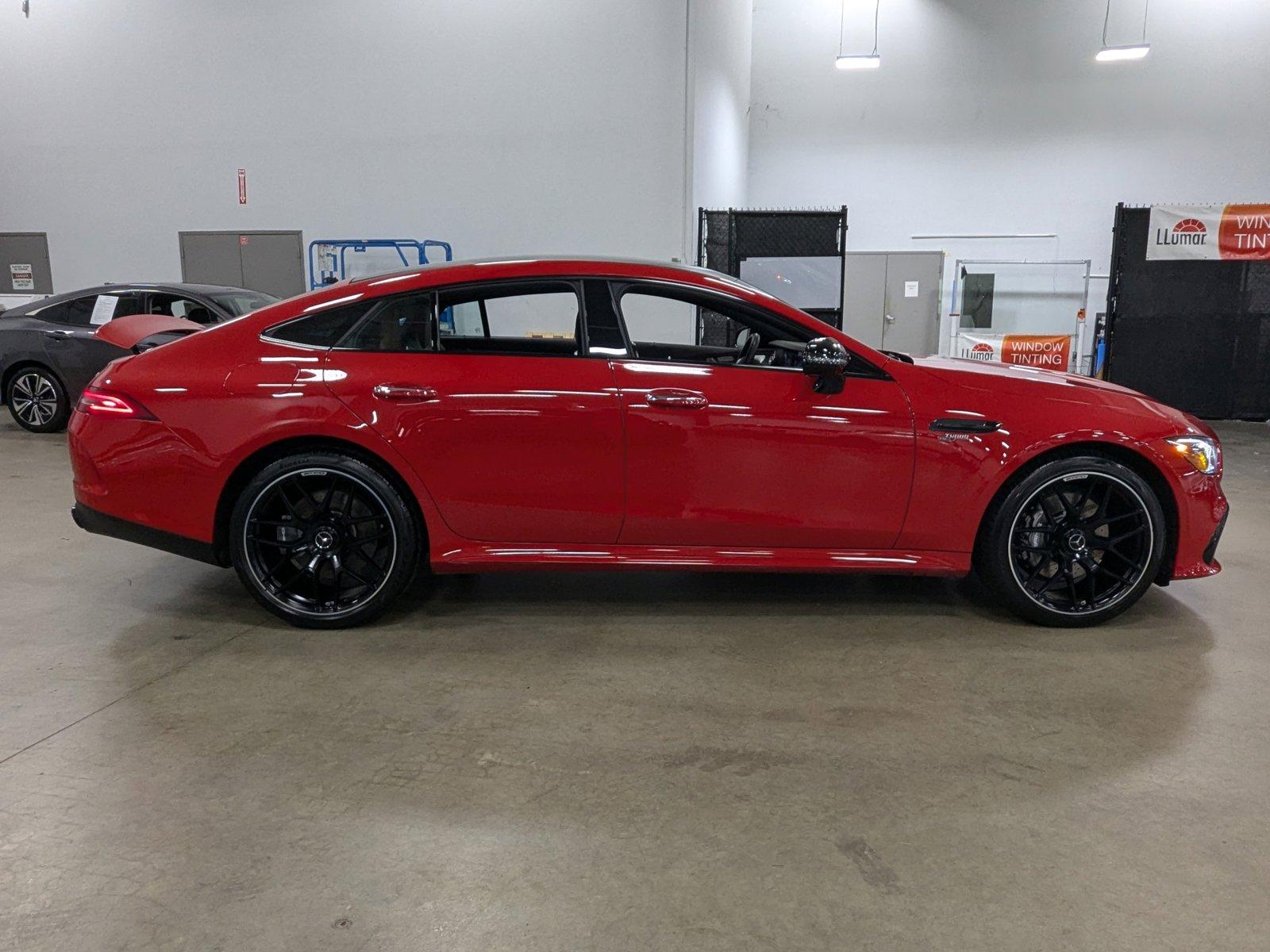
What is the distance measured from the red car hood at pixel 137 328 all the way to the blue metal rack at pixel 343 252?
4.17 meters

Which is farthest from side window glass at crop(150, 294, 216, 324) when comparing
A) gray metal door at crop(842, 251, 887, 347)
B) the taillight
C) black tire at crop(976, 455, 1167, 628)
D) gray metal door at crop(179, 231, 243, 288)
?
gray metal door at crop(842, 251, 887, 347)

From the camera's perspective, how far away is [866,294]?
1277 centimetres

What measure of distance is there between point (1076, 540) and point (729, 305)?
5.18ft

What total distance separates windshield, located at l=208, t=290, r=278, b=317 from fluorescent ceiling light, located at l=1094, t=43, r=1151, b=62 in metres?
11.9

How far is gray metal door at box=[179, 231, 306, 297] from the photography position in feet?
33.9

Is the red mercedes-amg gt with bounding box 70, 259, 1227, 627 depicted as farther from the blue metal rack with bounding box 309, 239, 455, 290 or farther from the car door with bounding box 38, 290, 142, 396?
the blue metal rack with bounding box 309, 239, 455, 290

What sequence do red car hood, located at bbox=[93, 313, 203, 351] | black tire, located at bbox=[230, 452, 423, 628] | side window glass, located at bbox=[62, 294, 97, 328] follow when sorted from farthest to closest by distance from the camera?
side window glass, located at bbox=[62, 294, 97, 328]
red car hood, located at bbox=[93, 313, 203, 351]
black tire, located at bbox=[230, 452, 423, 628]

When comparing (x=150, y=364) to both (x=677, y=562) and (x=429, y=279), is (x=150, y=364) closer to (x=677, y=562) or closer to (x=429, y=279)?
(x=429, y=279)

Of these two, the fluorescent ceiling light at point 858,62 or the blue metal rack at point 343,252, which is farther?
the fluorescent ceiling light at point 858,62

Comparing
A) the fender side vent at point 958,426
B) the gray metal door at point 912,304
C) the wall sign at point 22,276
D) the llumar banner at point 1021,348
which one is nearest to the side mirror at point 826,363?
the fender side vent at point 958,426

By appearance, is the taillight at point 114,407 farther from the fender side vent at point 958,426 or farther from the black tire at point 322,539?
the fender side vent at point 958,426

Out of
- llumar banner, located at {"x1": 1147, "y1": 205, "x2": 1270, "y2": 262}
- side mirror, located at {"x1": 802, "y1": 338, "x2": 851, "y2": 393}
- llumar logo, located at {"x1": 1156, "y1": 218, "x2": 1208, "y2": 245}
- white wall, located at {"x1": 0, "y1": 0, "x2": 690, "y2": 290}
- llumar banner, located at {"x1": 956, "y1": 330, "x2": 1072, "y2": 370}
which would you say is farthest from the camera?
llumar banner, located at {"x1": 956, "y1": 330, "x2": 1072, "y2": 370}

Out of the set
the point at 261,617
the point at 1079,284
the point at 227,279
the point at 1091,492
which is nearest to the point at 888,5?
the point at 1079,284

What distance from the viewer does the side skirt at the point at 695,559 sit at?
3.32 m
